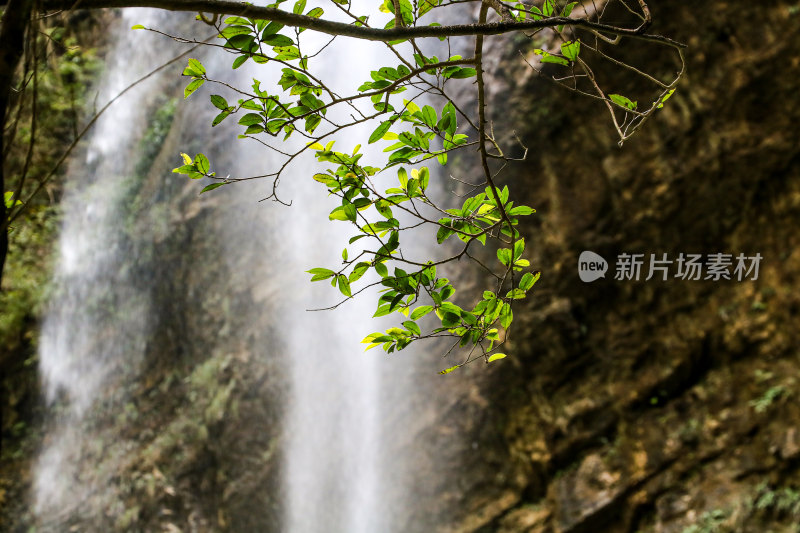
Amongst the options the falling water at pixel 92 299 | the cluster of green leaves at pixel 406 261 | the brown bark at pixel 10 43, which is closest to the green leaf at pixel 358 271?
the cluster of green leaves at pixel 406 261

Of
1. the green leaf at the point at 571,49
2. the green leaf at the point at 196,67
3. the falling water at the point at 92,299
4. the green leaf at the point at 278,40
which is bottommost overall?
the green leaf at the point at 571,49

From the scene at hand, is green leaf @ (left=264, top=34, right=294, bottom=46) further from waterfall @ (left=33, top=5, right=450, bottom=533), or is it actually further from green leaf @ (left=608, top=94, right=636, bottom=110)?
waterfall @ (left=33, top=5, right=450, bottom=533)

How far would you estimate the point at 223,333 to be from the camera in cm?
537

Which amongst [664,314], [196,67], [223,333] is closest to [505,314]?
[196,67]

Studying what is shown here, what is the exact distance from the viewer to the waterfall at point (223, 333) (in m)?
4.68

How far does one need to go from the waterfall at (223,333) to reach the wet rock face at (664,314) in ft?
3.22

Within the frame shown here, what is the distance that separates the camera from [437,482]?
4.30 metres

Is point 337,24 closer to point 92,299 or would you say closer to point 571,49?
point 571,49

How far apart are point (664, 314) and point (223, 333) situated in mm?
3858

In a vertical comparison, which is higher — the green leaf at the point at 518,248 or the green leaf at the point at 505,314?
the green leaf at the point at 518,248

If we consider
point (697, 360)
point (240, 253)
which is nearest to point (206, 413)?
point (240, 253)

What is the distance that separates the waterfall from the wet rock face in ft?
3.22

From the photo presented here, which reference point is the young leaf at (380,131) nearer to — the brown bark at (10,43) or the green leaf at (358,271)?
the green leaf at (358,271)

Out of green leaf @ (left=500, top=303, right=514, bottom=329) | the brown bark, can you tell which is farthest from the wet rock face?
the brown bark
